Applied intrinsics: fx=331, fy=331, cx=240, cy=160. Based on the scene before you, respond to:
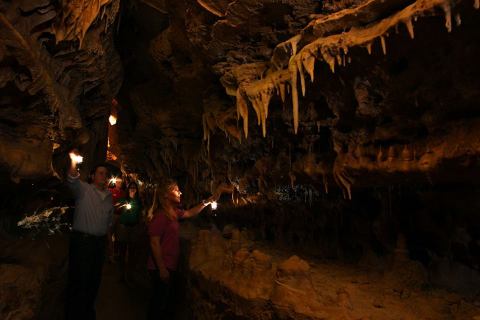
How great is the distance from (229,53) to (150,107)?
185 inches

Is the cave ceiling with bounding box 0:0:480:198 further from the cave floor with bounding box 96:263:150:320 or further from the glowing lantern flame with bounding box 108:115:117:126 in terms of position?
the glowing lantern flame with bounding box 108:115:117:126

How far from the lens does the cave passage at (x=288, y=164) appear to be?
3.67 meters

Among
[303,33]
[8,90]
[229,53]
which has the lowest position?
[8,90]

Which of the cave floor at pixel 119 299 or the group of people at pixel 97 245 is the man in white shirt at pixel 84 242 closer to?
the group of people at pixel 97 245

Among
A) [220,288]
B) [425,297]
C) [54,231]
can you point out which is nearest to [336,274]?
[425,297]

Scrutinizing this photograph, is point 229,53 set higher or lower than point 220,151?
higher

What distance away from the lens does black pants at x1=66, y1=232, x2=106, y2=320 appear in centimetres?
388

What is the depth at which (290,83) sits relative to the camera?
4688mm

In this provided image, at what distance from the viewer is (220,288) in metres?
4.52

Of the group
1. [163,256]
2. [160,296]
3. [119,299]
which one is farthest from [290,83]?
[119,299]

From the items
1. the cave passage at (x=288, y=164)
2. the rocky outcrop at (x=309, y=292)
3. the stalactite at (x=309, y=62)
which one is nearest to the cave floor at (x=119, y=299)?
the cave passage at (x=288, y=164)

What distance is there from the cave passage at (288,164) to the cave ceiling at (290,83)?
0.9 inches

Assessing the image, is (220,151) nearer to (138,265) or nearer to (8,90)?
(138,265)

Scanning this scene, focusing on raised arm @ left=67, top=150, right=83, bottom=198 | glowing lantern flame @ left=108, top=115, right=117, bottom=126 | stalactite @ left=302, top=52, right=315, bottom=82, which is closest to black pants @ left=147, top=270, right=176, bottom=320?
raised arm @ left=67, top=150, right=83, bottom=198
